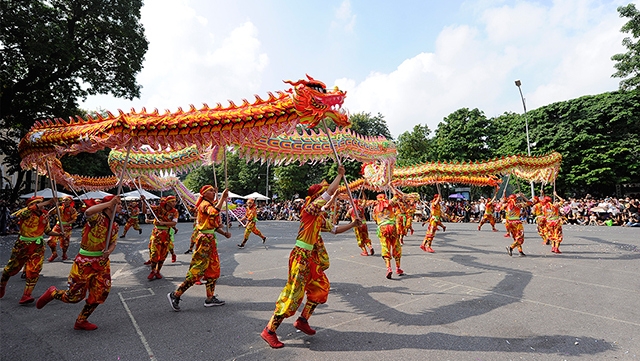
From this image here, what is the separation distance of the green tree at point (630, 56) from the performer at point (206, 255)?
27799 mm

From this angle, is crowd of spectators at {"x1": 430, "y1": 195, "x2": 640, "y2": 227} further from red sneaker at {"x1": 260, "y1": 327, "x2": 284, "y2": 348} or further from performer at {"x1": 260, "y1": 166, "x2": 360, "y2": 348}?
red sneaker at {"x1": 260, "y1": 327, "x2": 284, "y2": 348}

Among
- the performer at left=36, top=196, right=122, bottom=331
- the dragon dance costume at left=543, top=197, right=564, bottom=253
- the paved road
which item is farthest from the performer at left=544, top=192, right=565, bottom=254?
the performer at left=36, top=196, right=122, bottom=331

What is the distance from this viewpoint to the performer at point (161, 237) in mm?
6785

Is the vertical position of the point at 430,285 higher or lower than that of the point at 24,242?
lower

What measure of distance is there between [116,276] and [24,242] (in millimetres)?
1974

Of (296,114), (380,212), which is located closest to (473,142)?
(380,212)

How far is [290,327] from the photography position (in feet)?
13.5

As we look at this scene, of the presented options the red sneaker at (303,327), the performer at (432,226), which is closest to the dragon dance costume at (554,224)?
the performer at (432,226)

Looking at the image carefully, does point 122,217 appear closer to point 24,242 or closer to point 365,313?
point 24,242

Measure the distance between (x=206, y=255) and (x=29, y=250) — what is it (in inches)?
125

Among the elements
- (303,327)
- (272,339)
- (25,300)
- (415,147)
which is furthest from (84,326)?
(415,147)

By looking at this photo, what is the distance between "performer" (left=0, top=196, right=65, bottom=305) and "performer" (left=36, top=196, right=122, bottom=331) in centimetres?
149

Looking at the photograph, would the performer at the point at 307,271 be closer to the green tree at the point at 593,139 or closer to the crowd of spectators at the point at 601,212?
the crowd of spectators at the point at 601,212

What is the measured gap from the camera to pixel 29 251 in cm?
549
